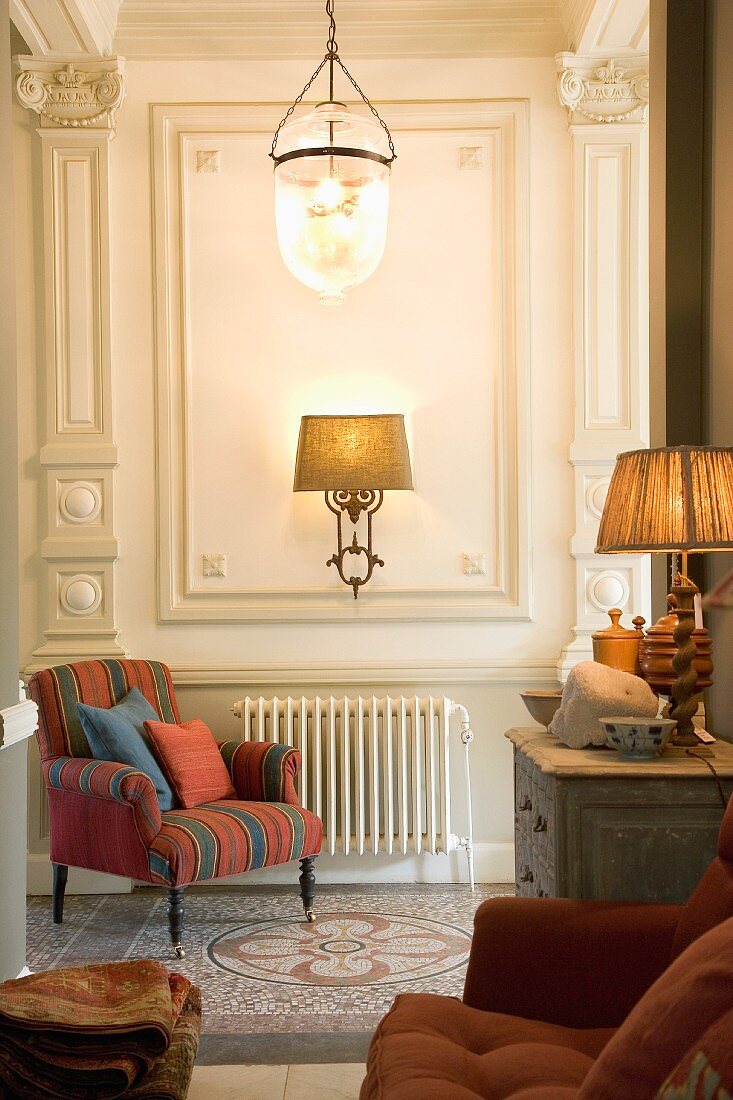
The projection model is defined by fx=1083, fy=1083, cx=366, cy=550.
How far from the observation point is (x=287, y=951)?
357 cm

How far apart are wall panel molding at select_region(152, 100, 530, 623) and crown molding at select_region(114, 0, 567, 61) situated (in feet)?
0.74

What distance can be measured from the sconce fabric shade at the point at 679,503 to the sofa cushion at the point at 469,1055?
958mm

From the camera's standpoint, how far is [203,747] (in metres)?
3.92

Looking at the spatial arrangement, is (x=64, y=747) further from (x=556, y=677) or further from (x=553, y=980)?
(x=553, y=980)

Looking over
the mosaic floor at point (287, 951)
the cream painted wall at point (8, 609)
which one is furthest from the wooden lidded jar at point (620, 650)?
the cream painted wall at point (8, 609)

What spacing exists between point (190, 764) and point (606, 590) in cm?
177

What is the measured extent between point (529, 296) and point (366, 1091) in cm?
338

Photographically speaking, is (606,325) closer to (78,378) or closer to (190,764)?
(78,378)

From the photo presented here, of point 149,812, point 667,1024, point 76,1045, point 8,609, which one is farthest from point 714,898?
point 149,812

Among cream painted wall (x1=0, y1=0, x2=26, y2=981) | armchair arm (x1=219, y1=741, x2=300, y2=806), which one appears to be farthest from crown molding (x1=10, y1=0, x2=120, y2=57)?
armchair arm (x1=219, y1=741, x2=300, y2=806)

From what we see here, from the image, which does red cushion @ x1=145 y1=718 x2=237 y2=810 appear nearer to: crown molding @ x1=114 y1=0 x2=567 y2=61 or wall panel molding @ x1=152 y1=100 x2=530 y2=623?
wall panel molding @ x1=152 y1=100 x2=530 y2=623

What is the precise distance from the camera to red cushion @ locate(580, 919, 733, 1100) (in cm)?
112

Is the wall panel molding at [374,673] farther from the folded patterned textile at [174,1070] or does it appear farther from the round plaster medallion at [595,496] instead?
the folded patterned textile at [174,1070]

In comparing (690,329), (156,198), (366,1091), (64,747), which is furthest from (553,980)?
(156,198)
